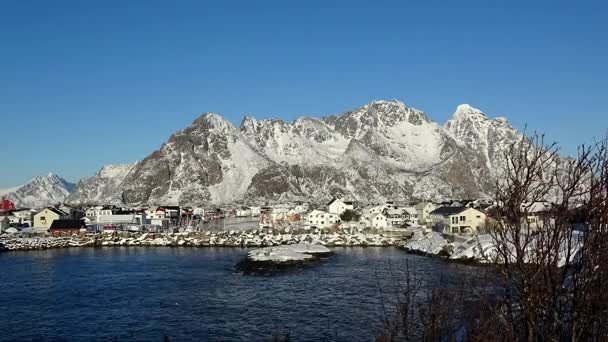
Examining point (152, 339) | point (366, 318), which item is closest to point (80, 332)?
point (152, 339)

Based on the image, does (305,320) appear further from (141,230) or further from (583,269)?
(141,230)

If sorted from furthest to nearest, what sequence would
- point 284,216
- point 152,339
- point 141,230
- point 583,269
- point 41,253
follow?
point 284,216, point 141,230, point 41,253, point 152,339, point 583,269

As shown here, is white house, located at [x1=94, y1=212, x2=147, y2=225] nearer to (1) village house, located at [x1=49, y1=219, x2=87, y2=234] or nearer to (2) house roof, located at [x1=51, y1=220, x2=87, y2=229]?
→ (2) house roof, located at [x1=51, y1=220, x2=87, y2=229]

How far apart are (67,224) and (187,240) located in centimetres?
2198

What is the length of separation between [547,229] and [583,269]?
597 mm

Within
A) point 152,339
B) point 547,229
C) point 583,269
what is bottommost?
point 152,339

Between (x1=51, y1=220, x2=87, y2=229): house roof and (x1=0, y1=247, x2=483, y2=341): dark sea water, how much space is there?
25.7 m

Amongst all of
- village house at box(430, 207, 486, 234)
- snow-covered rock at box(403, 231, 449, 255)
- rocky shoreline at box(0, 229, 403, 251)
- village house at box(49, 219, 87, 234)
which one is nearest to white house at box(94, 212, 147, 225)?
village house at box(49, 219, 87, 234)

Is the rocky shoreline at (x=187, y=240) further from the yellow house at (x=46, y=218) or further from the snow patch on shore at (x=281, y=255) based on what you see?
the snow patch on shore at (x=281, y=255)

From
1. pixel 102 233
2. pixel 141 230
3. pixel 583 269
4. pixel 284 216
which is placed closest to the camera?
pixel 583 269

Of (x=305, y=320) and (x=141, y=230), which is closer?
(x=305, y=320)

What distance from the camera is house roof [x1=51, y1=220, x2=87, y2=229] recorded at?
72562mm

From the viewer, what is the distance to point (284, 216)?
98.9 meters

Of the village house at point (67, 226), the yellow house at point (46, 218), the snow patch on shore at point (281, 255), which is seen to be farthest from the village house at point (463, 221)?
the yellow house at point (46, 218)
